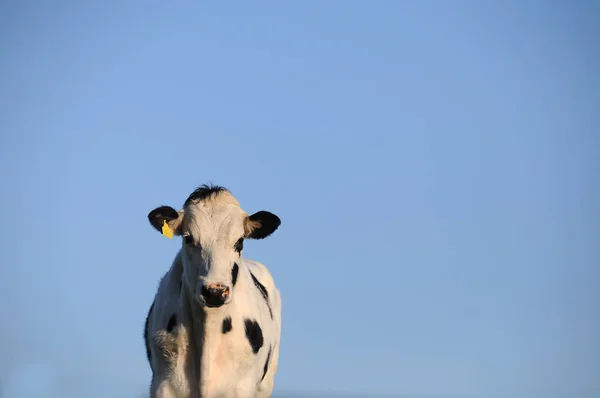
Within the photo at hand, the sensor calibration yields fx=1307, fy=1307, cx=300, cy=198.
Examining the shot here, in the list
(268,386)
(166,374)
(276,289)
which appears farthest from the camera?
(276,289)

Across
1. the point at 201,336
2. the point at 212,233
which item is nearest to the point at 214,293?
the point at 201,336

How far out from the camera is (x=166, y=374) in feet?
49.0

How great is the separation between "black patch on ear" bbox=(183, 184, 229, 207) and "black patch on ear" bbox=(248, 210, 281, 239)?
0.53m

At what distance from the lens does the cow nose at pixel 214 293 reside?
47.8 feet

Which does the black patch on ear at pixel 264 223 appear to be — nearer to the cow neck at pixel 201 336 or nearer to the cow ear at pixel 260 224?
the cow ear at pixel 260 224

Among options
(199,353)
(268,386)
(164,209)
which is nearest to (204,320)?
(199,353)

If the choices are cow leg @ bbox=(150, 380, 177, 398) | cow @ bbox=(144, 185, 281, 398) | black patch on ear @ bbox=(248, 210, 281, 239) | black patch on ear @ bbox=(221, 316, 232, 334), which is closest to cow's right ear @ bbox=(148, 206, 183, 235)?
cow @ bbox=(144, 185, 281, 398)

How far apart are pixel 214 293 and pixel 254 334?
56.4 inches

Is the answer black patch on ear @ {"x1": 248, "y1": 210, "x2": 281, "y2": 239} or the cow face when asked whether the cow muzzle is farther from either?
black patch on ear @ {"x1": 248, "y1": 210, "x2": 281, "y2": 239}

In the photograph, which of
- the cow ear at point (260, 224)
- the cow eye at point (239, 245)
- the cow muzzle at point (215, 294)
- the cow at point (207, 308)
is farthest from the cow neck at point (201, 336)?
the cow ear at point (260, 224)

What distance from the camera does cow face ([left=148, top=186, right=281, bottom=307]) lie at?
14.7m

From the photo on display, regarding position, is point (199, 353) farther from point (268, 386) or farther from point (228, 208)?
point (268, 386)

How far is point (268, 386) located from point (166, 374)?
3.49 meters

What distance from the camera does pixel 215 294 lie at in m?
14.6
